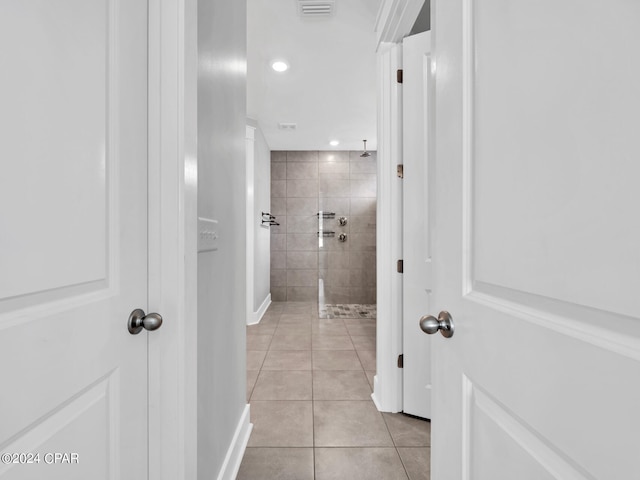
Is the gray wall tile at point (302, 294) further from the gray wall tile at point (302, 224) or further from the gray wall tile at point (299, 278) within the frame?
the gray wall tile at point (302, 224)

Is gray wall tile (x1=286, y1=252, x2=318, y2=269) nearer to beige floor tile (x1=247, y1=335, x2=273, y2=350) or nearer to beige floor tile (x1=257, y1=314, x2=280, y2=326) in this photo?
beige floor tile (x1=257, y1=314, x2=280, y2=326)

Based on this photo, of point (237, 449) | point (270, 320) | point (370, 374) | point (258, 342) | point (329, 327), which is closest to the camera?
point (237, 449)

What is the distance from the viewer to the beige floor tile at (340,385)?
6.84 feet

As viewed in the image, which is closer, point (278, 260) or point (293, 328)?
point (293, 328)

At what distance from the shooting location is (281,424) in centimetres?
177

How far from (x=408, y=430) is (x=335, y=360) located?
3.46 ft

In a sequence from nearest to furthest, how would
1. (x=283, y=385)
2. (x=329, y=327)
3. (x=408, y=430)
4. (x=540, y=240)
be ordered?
(x=540, y=240) < (x=408, y=430) < (x=283, y=385) < (x=329, y=327)

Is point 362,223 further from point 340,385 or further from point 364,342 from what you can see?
point 340,385

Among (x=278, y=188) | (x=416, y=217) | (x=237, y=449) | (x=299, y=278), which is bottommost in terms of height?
(x=237, y=449)

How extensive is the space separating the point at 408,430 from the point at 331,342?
5.02 feet

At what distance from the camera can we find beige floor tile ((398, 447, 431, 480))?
140 centimetres
